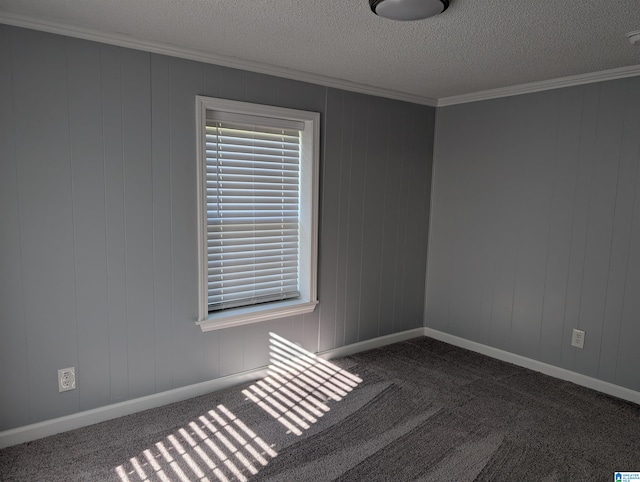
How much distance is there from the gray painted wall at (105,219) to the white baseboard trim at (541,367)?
1.51 metres

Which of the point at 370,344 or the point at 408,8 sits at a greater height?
the point at 408,8

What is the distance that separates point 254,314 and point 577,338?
2.36 m

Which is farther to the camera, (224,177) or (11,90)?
(224,177)

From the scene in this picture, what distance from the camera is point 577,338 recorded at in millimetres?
3250

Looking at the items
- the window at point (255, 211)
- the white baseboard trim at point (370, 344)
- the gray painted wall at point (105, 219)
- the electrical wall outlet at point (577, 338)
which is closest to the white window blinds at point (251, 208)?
the window at point (255, 211)

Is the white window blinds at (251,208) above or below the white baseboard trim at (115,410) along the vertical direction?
above

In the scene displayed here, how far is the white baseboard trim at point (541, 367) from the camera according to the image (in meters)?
3.04

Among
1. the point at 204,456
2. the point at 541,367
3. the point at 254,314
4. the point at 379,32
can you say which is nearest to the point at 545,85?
the point at 379,32

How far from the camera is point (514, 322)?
11.9ft

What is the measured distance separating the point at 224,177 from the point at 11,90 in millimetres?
1228

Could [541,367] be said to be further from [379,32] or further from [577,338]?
[379,32]

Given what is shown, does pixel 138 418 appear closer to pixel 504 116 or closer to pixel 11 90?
pixel 11 90

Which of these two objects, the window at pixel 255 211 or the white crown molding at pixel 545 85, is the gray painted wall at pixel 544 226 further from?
the window at pixel 255 211

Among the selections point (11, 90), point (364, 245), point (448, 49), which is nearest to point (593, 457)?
point (364, 245)
